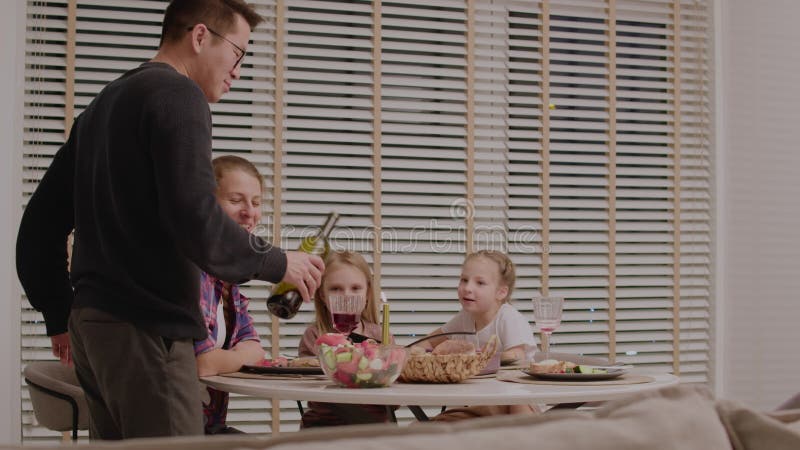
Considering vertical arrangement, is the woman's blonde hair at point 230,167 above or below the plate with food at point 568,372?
above

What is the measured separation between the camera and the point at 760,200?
4750mm

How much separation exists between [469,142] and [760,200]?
5.51ft

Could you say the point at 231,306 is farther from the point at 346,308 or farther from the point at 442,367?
the point at 442,367

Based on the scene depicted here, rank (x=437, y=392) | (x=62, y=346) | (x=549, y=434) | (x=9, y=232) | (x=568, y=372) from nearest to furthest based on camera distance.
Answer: (x=549, y=434), (x=437, y=392), (x=568, y=372), (x=62, y=346), (x=9, y=232)

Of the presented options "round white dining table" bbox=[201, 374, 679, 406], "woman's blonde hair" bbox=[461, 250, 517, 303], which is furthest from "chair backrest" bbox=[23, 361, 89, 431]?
"woman's blonde hair" bbox=[461, 250, 517, 303]

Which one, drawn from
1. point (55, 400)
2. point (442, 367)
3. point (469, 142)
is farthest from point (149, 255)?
point (469, 142)

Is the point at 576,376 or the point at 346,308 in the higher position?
the point at 346,308

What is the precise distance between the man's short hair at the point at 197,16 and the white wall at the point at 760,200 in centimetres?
341

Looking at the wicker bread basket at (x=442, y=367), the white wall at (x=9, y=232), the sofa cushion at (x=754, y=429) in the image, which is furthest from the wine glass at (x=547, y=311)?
the white wall at (x=9, y=232)

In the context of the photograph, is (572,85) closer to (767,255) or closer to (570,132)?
(570,132)

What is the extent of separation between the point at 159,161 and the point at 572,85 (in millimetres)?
3292

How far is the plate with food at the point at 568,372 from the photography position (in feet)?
7.20

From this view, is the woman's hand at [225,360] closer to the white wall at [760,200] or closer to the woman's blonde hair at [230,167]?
the woman's blonde hair at [230,167]

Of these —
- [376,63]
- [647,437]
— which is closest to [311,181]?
[376,63]
